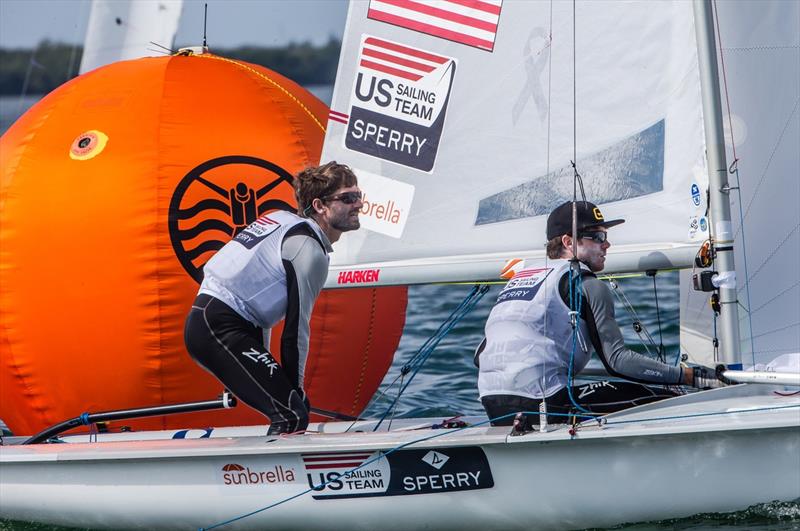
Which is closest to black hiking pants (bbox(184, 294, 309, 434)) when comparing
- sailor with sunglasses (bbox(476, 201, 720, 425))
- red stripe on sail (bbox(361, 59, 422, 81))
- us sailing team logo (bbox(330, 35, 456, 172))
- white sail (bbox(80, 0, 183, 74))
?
A: sailor with sunglasses (bbox(476, 201, 720, 425))

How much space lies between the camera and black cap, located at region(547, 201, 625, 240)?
450 centimetres

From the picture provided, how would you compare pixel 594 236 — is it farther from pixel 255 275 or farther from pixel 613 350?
pixel 255 275

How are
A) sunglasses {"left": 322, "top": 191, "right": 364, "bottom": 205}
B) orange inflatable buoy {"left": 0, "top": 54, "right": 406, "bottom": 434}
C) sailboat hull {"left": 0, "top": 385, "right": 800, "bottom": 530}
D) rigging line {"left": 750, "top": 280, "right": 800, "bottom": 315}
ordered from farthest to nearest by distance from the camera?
1. orange inflatable buoy {"left": 0, "top": 54, "right": 406, "bottom": 434}
2. rigging line {"left": 750, "top": 280, "right": 800, "bottom": 315}
3. sunglasses {"left": 322, "top": 191, "right": 364, "bottom": 205}
4. sailboat hull {"left": 0, "top": 385, "right": 800, "bottom": 530}

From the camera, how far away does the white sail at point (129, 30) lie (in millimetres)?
7312

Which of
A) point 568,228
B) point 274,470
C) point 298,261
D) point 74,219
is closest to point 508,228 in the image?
point 568,228

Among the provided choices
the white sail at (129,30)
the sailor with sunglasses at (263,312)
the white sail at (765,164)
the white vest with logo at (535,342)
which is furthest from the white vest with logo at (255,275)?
the white sail at (129,30)

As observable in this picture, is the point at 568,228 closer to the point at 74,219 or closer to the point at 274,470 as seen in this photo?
the point at 274,470

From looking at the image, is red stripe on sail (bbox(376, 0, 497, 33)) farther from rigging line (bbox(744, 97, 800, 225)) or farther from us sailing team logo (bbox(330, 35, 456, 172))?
rigging line (bbox(744, 97, 800, 225))

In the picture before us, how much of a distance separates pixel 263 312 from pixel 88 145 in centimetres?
125

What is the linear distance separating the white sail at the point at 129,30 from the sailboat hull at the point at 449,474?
10.4 ft

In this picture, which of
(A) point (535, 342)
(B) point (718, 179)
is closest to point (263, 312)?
(A) point (535, 342)

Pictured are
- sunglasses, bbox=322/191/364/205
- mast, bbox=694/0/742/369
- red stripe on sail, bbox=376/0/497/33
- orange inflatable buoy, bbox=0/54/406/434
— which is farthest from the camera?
orange inflatable buoy, bbox=0/54/406/434

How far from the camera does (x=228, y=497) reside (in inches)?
179

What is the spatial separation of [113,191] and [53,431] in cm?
97
